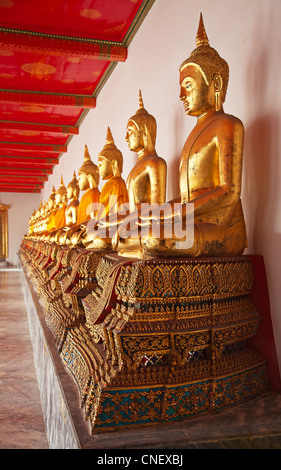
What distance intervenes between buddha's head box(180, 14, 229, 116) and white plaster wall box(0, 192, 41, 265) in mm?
15284

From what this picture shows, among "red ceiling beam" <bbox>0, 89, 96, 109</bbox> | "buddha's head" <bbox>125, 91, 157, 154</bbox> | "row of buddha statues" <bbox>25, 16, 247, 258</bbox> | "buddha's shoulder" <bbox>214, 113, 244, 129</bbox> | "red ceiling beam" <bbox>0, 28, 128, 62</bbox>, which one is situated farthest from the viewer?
"red ceiling beam" <bbox>0, 89, 96, 109</bbox>

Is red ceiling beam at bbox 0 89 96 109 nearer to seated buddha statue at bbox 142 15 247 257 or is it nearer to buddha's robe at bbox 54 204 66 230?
buddha's robe at bbox 54 204 66 230

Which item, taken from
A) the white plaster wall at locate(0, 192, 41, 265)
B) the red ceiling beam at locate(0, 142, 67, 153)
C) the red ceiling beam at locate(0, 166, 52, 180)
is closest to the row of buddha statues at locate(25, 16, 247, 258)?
the red ceiling beam at locate(0, 142, 67, 153)

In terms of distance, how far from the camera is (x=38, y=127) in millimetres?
7305

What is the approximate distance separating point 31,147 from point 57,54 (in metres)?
4.99

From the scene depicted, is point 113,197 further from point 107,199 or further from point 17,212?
point 17,212

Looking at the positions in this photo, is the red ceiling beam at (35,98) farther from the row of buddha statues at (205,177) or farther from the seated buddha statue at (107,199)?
the row of buddha statues at (205,177)

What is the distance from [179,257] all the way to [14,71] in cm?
451

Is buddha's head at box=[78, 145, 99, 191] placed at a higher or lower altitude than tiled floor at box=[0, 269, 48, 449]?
higher

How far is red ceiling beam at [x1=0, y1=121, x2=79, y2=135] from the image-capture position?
23.6 ft

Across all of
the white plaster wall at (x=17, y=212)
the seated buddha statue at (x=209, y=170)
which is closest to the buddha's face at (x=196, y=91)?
the seated buddha statue at (x=209, y=170)

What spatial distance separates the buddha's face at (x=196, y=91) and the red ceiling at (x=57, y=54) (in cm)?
195

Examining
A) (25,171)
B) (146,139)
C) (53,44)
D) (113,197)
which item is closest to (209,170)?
(146,139)

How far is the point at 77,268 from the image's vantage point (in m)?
2.55
